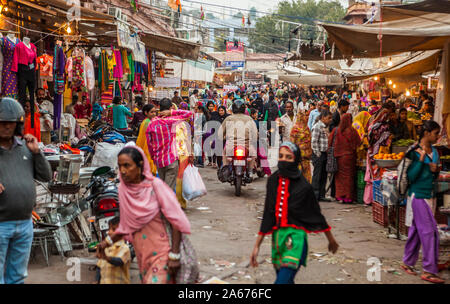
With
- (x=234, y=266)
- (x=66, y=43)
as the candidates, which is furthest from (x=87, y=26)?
(x=234, y=266)

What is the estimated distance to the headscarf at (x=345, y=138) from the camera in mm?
10945

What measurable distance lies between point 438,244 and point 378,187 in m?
2.95

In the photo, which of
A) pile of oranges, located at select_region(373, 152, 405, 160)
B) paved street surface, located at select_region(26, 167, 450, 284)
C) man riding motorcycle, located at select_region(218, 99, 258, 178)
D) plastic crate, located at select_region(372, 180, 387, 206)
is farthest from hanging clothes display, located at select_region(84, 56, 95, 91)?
plastic crate, located at select_region(372, 180, 387, 206)

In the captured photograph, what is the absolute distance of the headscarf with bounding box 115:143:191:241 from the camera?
164 inches

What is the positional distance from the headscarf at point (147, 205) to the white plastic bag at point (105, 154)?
5.47 metres

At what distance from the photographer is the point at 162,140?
8.48 meters

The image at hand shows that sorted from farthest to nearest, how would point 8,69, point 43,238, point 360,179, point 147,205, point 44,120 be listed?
point 44,120, point 360,179, point 8,69, point 43,238, point 147,205

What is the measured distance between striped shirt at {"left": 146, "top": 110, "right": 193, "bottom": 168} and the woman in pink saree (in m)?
4.10

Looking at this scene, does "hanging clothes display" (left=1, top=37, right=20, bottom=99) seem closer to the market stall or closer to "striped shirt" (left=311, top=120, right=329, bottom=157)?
the market stall

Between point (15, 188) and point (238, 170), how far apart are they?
23.5ft

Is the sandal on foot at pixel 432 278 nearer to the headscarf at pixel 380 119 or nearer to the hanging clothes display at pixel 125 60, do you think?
the headscarf at pixel 380 119

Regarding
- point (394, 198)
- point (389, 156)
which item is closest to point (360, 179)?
point (389, 156)

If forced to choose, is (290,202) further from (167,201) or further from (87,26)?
(87,26)

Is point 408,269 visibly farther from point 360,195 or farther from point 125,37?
point 125,37
